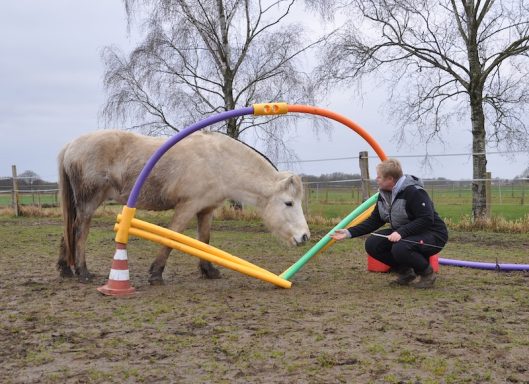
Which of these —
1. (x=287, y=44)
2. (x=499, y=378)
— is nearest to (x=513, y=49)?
(x=287, y=44)

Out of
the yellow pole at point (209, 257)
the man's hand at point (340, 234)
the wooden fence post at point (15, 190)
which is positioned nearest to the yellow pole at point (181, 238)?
the yellow pole at point (209, 257)

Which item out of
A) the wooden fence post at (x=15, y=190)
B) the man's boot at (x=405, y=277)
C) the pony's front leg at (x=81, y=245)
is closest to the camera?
the man's boot at (x=405, y=277)

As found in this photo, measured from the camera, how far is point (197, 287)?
579 centimetres

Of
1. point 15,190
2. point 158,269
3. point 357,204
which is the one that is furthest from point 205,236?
point 357,204

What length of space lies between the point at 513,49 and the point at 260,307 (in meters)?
11.9

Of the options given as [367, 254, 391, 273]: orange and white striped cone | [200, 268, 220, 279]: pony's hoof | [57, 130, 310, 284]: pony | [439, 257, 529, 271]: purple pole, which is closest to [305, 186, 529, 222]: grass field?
[439, 257, 529, 271]: purple pole

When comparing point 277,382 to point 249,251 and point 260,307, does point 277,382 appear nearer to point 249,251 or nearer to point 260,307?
point 260,307

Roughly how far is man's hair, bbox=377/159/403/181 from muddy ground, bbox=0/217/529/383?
1.20 m

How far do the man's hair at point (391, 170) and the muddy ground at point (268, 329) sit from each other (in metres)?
1.20

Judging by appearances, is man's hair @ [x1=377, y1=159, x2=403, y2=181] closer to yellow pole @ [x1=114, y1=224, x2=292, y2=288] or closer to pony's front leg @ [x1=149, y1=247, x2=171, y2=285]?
yellow pole @ [x1=114, y1=224, x2=292, y2=288]

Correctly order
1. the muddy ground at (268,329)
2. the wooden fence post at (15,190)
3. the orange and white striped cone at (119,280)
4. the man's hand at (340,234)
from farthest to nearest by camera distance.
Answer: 1. the wooden fence post at (15,190)
2. the man's hand at (340,234)
3. the orange and white striped cone at (119,280)
4. the muddy ground at (268,329)

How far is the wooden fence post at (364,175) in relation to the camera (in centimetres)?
1244

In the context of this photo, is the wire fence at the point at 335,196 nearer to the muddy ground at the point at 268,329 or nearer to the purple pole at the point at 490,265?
the purple pole at the point at 490,265

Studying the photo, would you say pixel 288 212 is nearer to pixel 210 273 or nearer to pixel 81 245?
pixel 210 273
